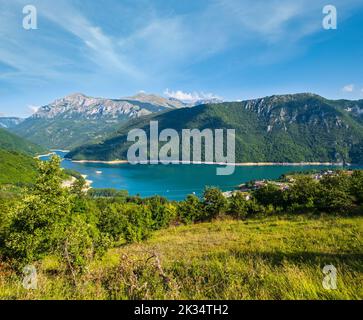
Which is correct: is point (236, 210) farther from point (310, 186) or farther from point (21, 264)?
point (21, 264)

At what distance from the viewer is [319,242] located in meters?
10.8

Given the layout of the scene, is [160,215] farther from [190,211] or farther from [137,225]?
[137,225]

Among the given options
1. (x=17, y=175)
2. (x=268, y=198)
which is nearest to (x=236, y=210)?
(x=268, y=198)

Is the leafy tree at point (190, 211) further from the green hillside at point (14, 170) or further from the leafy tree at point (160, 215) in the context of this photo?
the green hillside at point (14, 170)

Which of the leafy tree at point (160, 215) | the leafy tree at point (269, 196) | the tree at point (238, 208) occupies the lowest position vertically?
the leafy tree at point (160, 215)

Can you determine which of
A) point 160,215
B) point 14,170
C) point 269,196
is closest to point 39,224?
point 160,215

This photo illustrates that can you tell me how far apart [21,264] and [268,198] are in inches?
1881

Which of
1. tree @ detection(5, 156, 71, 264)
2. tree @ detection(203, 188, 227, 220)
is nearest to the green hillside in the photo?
tree @ detection(203, 188, 227, 220)

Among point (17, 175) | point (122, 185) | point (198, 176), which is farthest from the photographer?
point (198, 176)

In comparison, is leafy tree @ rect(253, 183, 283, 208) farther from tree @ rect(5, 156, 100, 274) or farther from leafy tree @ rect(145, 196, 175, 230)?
tree @ rect(5, 156, 100, 274)

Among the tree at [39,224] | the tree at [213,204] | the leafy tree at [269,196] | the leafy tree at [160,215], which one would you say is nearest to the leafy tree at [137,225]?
the leafy tree at [160,215]
